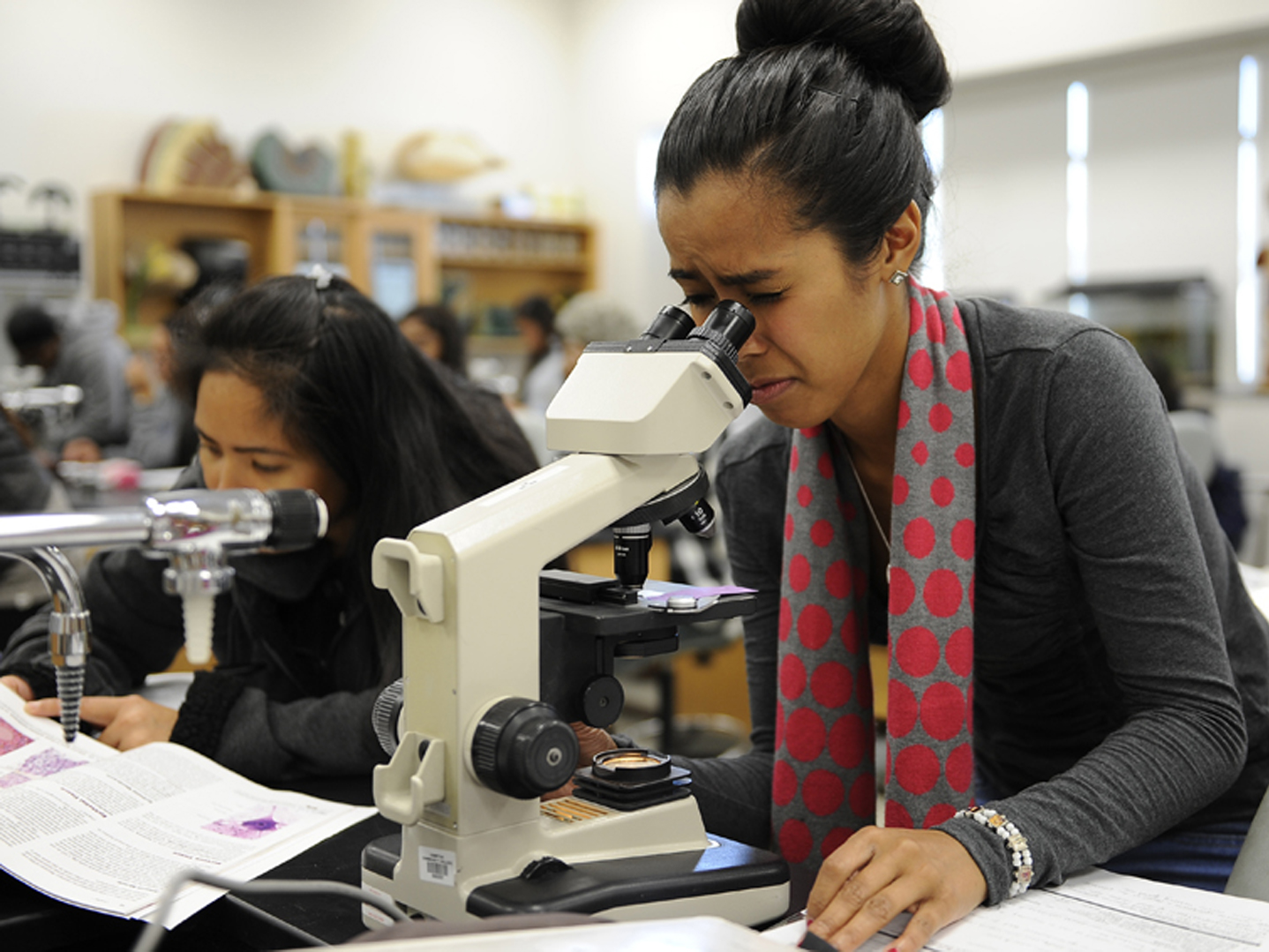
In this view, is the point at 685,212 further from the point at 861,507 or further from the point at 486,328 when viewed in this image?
the point at 486,328

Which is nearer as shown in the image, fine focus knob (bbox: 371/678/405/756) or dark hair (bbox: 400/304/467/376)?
fine focus knob (bbox: 371/678/405/756)

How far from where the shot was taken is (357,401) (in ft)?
4.68

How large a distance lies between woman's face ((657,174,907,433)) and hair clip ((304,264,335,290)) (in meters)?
0.58

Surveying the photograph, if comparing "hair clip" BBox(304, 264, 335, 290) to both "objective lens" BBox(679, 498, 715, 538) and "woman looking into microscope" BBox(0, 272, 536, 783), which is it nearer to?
"woman looking into microscope" BBox(0, 272, 536, 783)

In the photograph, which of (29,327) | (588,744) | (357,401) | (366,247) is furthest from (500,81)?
(588,744)

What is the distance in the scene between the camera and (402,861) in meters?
0.81

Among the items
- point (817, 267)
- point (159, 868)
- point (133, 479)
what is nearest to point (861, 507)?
point (817, 267)

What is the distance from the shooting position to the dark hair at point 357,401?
4.56 feet

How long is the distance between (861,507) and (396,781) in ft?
2.17

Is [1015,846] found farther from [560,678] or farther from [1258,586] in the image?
[1258,586]

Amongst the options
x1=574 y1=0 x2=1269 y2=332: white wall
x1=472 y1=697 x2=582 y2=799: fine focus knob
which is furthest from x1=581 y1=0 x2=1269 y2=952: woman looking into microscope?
x1=574 y1=0 x2=1269 y2=332: white wall

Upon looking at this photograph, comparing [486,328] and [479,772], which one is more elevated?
[486,328]

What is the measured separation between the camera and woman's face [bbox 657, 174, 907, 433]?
1.03m

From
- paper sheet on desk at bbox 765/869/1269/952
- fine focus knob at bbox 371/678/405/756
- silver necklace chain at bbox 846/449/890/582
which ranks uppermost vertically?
silver necklace chain at bbox 846/449/890/582
